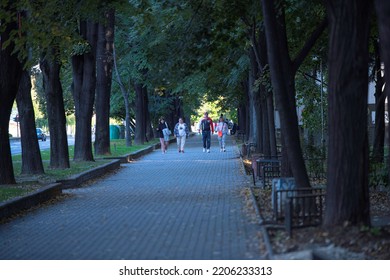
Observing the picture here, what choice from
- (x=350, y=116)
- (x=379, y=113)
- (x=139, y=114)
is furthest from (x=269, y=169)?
(x=139, y=114)

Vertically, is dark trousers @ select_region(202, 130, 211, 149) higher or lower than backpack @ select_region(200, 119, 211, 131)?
lower

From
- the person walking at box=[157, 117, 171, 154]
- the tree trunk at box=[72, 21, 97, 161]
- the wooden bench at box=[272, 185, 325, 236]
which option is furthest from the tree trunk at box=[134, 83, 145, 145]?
the wooden bench at box=[272, 185, 325, 236]

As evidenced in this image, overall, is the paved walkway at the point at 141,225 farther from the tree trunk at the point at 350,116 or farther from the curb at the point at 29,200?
the tree trunk at the point at 350,116

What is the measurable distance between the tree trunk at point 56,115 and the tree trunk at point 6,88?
549 centimetres

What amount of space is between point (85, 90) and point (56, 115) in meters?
3.75

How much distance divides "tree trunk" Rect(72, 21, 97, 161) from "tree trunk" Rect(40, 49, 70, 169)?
343 cm

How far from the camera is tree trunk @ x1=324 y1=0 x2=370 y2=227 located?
28.8ft

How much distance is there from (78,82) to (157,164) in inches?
174

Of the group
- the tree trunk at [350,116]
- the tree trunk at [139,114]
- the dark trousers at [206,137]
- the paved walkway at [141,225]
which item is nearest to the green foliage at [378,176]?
the paved walkway at [141,225]

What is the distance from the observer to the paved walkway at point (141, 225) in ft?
29.4

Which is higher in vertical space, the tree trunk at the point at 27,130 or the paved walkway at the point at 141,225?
the tree trunk at the point at 27,130

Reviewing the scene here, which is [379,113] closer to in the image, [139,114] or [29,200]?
[29,200]

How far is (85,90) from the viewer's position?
87.7ft

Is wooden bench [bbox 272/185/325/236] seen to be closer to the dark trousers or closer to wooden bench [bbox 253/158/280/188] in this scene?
wooden bench [bbox 253/158/280/188]
